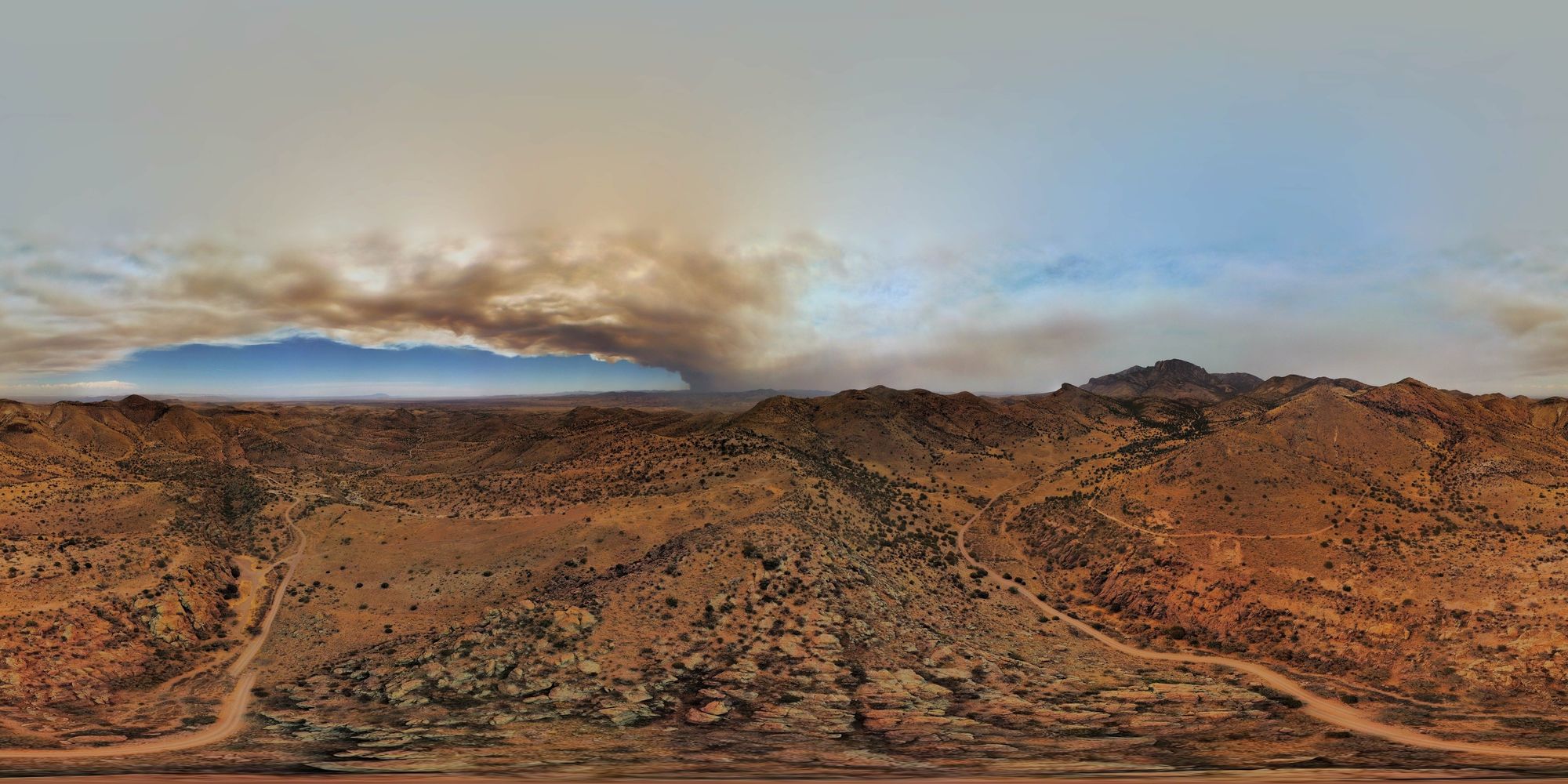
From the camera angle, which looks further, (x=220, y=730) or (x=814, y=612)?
(x=814, y=612)

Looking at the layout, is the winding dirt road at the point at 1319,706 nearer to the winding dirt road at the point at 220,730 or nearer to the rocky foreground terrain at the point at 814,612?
the rocky foreground terrain at the point at 814,612

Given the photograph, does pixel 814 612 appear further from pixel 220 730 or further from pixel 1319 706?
pixel 220 730

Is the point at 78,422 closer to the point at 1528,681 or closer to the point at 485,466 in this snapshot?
the point at 485,466

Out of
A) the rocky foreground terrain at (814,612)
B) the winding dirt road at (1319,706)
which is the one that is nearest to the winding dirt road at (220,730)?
the rocky foreground terrain at (814,612)

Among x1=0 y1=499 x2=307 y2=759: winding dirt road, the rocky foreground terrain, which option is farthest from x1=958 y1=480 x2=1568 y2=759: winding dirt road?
x1=0 y1=499 x2=307 y2=759: winding dirt road

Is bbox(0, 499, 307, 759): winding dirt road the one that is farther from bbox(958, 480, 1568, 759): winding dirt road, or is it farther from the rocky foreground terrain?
bbox(958, 480, 1568, 759): winding dirt road

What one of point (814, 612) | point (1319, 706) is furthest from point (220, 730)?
point (1319, 706)
